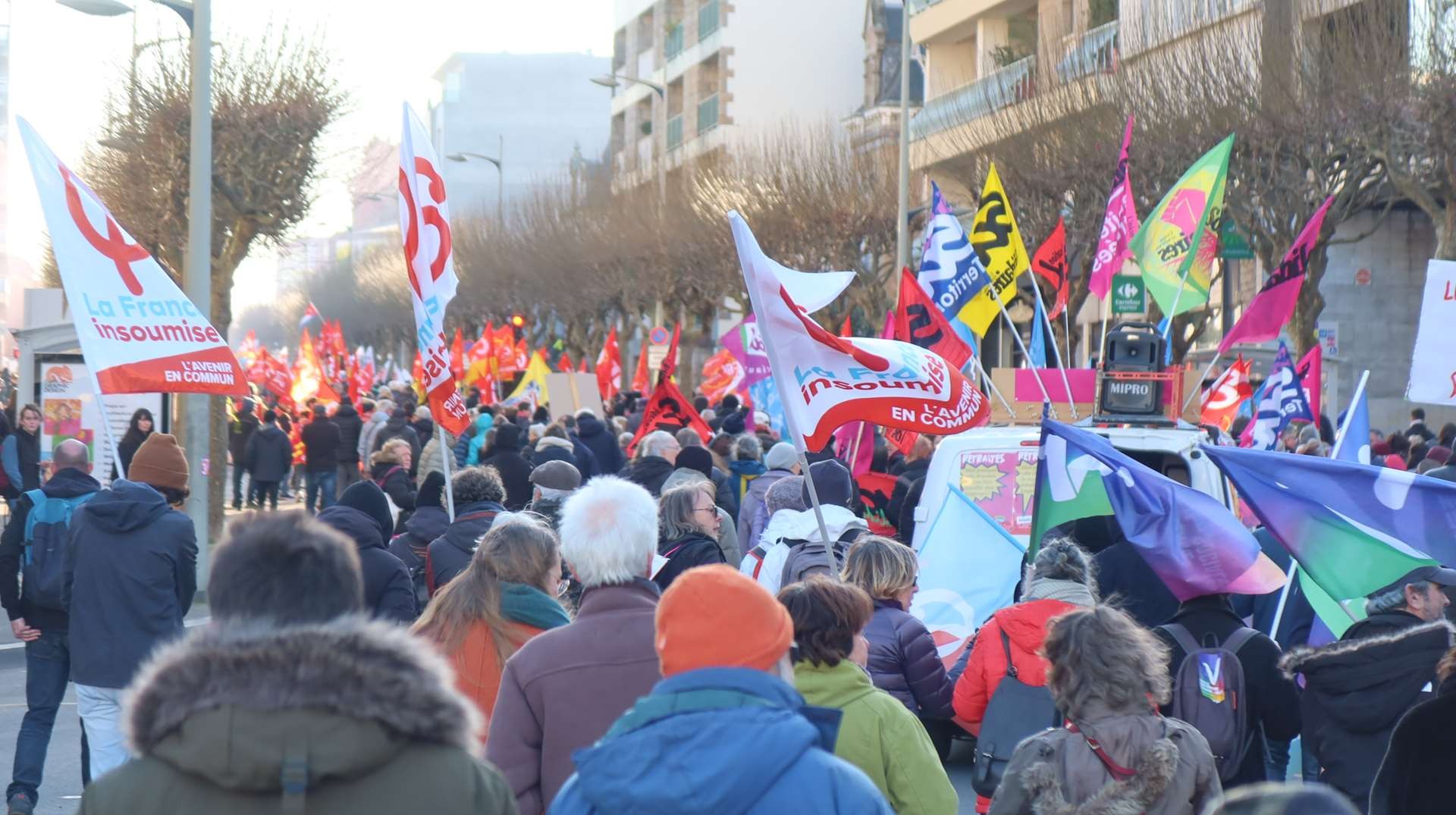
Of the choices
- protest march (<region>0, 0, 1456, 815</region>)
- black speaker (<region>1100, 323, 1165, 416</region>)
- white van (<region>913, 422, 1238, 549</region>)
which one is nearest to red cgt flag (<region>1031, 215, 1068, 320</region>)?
protest march (<region>0, 0, 1456, 815</region>)

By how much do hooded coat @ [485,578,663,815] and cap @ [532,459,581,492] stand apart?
16.5ft

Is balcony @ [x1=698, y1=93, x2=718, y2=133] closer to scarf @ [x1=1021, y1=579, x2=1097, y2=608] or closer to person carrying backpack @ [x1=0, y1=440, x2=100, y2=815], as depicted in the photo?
person carrying backpack @ [x1=0, y1=440, x2=100, y2=815]

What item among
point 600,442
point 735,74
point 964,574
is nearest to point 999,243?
point 600,442

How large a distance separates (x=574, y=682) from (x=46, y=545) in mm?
4277

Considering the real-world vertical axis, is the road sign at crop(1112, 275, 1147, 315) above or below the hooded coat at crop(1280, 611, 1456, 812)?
above

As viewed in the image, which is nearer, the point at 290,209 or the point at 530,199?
the point at 290,209

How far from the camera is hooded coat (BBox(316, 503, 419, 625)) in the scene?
257 inches

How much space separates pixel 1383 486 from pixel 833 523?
2600 millimetres

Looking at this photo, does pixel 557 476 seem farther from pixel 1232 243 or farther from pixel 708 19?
pixel 708 19

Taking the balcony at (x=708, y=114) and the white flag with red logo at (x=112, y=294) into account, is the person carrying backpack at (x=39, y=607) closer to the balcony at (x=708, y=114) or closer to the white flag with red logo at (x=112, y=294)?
the white flag with red logo at (x=112, y=294)

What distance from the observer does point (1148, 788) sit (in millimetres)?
4027

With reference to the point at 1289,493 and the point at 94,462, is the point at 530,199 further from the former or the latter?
the point at 1289,493

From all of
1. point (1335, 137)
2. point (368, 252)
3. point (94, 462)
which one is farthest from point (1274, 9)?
point (368, 252)

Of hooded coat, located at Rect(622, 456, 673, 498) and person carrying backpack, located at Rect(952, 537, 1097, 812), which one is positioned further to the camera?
hooded coat, located at Rect(622, 456, 673, 498)
